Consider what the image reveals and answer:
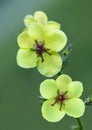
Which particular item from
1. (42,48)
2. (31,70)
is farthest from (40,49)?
(31,70)

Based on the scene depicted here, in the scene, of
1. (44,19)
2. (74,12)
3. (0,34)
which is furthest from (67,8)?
(44,19)

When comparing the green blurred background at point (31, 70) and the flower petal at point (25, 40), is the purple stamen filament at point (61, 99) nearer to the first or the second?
the flower petal at point (25, 40)

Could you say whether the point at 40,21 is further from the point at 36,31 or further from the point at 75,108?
the point at 75,108

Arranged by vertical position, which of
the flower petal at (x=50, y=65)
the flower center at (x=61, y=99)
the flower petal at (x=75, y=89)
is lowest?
the flower center at (x=61, y=99)

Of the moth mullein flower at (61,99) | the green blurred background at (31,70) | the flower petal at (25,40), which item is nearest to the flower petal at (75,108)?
the moth mullein flower at (61,99)

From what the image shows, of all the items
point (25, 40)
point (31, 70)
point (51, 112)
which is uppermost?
point (25, 40)

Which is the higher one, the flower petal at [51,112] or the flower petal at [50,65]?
the flower petal at [50,65]

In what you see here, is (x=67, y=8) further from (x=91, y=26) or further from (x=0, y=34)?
(x=0, y=34)
